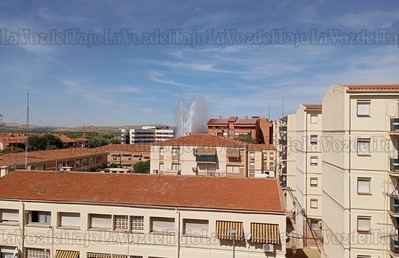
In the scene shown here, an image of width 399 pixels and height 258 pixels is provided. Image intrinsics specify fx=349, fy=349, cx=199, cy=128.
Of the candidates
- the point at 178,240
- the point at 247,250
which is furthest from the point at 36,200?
the point at 247,250

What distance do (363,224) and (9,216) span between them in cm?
2171

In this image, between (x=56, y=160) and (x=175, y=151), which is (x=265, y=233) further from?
(x=56, y=160)

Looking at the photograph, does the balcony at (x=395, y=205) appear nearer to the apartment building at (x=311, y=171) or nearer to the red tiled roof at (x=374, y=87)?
the red tiled roof at (x=374, y=87)

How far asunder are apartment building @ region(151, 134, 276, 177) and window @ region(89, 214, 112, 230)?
1273 inches

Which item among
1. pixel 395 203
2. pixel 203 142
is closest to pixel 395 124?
pixel 395 203

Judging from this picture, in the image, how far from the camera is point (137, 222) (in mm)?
20500

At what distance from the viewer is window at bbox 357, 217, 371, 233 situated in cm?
2047

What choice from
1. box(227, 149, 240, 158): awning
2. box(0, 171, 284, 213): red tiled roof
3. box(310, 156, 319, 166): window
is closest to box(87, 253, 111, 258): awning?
box(0, 171, 284, 213): red tiled roof

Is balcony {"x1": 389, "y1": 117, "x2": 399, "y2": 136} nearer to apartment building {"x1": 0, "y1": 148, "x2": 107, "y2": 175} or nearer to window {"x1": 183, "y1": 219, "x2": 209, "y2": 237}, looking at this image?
window {"x1": 183, "y1": 219, "x2": 209, "y2": 237}

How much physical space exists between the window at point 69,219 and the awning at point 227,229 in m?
8.57

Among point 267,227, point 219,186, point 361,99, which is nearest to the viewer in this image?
point 267,227

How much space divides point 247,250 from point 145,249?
19.0 feet

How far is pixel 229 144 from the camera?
54031 millimetres

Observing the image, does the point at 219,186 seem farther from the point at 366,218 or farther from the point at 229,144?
the point at 229,144
